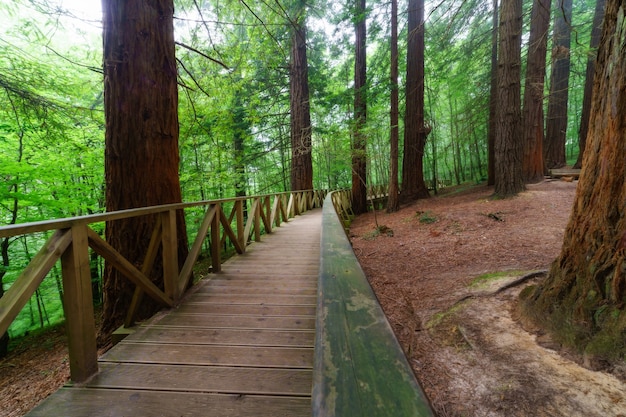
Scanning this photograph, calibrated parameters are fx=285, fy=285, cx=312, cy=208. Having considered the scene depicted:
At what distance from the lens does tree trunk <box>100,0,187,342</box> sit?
9.17 feet

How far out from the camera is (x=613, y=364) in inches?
64.1

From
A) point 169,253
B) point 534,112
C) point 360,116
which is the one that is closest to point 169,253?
point 169,253

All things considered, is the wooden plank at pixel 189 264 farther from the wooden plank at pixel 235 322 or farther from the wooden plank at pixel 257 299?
the wooden plank at pixel 235 322

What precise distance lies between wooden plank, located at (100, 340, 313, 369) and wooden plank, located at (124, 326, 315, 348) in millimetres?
61

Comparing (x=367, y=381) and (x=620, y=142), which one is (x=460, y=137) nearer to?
(x=620, y=142)

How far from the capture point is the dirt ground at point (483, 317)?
1.60 meters

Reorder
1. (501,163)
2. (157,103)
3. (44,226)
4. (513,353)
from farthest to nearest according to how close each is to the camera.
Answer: (501,163) → (157,103) → (513,353) → (44,226)

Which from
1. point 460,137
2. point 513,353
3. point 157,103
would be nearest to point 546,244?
point 513,353

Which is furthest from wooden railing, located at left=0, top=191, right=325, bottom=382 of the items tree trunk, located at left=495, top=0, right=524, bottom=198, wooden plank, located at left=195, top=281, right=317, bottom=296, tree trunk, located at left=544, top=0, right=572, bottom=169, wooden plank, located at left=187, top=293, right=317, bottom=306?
tree trunk, located at left=544, top=0, right=572, bottom=169

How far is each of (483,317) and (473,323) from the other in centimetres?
13

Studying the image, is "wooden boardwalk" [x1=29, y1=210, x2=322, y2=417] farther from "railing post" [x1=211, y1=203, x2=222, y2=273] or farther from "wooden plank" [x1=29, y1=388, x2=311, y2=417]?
"railing post" [x1=211, y1=203, x2=222, y2=273]

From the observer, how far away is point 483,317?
2.47 metres

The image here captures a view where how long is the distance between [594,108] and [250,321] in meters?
3.21

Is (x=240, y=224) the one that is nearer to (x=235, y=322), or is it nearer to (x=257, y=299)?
(x=257, y=299)
